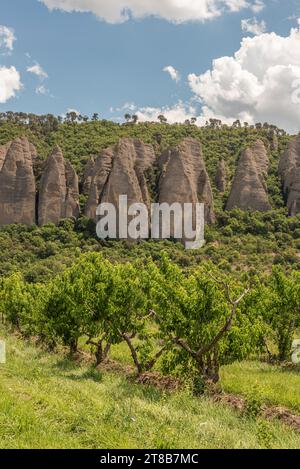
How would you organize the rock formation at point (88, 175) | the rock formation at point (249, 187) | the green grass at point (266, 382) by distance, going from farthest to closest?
1. the rock formation at point (88, 175)
2. the rock formation at point (249, 187)
3. the green grass at point (266, 382)

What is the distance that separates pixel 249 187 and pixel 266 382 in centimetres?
7141

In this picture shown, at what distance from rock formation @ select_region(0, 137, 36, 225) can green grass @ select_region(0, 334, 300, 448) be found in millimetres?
69595

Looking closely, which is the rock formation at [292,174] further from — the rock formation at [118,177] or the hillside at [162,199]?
the rock formation at [118,177]

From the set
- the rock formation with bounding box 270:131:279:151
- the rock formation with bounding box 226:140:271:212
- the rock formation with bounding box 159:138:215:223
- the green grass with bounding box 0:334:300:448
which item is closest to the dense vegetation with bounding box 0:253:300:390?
the green grass with bounding box 0:334:300:448

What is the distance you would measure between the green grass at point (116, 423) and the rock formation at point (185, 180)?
68009 millimetres

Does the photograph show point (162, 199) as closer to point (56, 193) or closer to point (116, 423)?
point (56, 193)

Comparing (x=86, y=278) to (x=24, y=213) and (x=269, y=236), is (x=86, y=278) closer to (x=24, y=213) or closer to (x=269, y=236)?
(x=269, y=236)

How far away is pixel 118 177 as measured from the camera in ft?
267

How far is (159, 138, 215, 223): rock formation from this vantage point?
265 ft

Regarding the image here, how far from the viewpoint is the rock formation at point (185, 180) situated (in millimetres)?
80750

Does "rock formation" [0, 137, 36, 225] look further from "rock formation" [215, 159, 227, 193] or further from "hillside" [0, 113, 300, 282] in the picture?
"rock formation" [215, 159, 227, 193]

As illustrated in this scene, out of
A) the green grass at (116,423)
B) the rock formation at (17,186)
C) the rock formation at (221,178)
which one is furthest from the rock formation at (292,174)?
the green grass at (116,423)

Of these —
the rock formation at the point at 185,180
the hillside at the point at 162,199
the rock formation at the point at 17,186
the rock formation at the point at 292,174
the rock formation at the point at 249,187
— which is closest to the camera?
the hillside at the point at 162,199

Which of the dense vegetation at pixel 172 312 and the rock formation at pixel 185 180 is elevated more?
the rock formation at pixel 185 180
